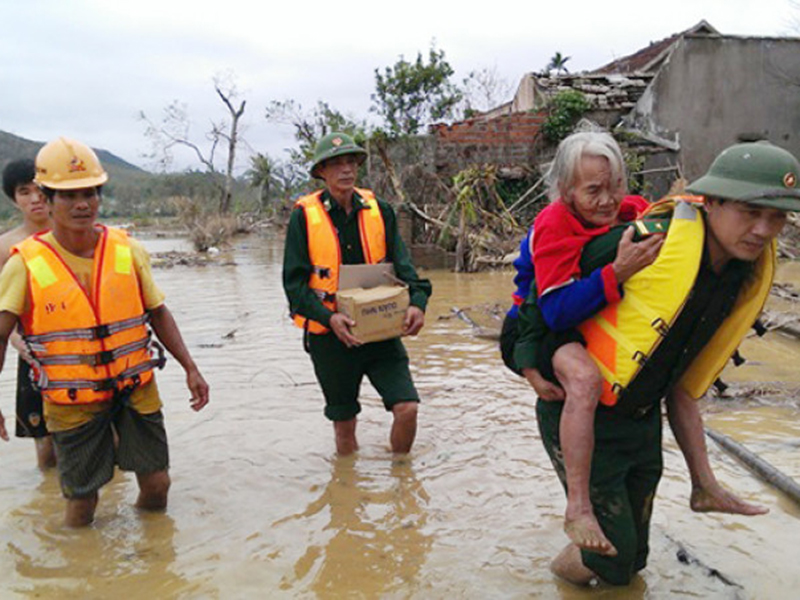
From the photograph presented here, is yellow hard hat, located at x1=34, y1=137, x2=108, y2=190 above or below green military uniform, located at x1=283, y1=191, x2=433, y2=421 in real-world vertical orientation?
above

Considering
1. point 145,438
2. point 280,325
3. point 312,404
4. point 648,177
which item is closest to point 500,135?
point 648,177

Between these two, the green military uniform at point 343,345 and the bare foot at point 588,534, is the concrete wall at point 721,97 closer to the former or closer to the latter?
the green military uniform at point 343,345

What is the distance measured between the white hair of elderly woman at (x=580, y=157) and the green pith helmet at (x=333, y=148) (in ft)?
6.41

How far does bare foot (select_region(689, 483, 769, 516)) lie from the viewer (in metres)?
2.85

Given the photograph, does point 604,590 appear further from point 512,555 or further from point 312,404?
point 312,404

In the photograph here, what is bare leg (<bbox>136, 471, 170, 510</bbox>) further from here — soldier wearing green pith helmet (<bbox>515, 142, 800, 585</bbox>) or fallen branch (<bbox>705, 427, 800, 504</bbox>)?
fallen branch (<bbox>705, 427, 800, 504</bbox>)

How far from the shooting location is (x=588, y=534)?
8.43ft

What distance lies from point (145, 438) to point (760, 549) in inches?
120

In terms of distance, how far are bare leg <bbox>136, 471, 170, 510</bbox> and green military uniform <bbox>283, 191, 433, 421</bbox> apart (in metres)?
1.14

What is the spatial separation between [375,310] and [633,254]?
6.77ft

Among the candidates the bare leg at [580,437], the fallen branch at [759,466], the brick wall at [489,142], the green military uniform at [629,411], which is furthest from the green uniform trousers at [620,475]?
the brick wall at [489,142]

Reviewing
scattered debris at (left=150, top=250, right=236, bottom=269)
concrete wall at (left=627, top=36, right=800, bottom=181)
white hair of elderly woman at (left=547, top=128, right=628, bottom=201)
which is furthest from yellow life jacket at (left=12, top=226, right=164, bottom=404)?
concrete wall at (left=627, top=36, right=800, bottom=181)

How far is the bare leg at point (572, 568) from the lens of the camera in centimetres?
312

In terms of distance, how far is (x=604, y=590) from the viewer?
10.3 feet
